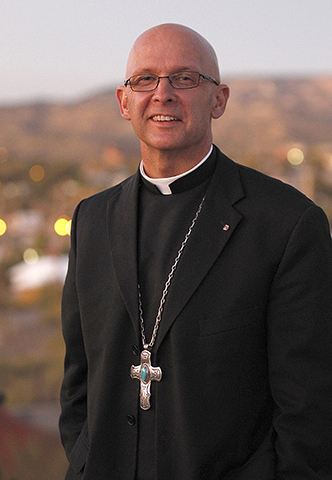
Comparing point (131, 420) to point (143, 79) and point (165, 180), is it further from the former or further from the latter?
point (143, 79)

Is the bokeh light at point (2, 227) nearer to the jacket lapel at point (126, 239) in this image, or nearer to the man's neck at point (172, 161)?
the jacket lapel at point (126, 239)

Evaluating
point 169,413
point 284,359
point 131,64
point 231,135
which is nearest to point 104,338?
point 169,413

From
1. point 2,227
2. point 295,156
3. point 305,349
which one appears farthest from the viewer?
point 2,227

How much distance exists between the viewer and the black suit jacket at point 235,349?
3.32ft

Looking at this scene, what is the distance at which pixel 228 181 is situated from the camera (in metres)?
1.17

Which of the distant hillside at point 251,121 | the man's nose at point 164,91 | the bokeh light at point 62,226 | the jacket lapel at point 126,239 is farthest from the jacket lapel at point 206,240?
the bokeh light at point 62,226

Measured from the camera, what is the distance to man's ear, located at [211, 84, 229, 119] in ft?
3.79

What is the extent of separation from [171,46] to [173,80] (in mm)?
77

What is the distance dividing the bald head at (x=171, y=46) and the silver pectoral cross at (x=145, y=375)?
2.16 feet

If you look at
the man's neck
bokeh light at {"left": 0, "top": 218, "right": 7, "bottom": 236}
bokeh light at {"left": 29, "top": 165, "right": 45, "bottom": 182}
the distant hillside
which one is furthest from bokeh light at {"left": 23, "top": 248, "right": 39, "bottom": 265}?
the man's neck

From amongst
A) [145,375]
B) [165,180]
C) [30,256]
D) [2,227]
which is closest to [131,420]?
[145,375]

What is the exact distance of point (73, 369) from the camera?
4.44ft

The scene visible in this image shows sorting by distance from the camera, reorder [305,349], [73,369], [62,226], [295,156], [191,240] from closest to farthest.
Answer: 1. [305,349]
2. [191,240]
3. [73,369]
4. [295,156]
5. [62,226]

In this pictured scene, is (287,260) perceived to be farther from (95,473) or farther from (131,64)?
(95,473)
